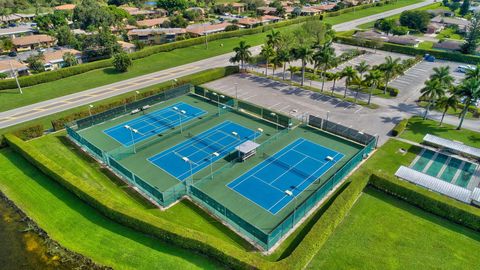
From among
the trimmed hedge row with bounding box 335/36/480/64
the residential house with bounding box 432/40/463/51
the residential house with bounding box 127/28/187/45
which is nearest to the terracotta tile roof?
the residential house with bounding box 127/28/187/45

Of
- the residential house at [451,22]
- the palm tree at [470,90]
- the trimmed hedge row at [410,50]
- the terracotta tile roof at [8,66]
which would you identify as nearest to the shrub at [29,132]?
the terracotta tile roof at [8,66]

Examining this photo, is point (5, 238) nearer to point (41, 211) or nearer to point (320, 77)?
point (41, 211)

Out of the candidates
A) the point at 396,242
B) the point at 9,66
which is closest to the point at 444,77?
the point at 396,242

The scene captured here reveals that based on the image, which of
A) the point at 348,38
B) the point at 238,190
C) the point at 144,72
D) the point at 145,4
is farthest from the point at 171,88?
the point at 145,4

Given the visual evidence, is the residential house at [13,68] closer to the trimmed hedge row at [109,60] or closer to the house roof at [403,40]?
the trimmed hedge row at [109,60]

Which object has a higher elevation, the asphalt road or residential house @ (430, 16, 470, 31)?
residential house @ (430, 16, 470, 31)

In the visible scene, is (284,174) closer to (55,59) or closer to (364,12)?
(55,59)

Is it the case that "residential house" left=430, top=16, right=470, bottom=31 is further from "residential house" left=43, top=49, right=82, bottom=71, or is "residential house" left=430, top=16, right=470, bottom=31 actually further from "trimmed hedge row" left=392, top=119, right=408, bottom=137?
"residential house" left=43, top=49, right=82, bottom=71
